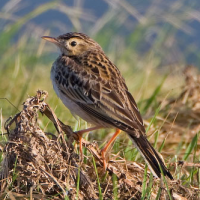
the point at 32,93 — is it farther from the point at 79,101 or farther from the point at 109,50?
the point at 79,101

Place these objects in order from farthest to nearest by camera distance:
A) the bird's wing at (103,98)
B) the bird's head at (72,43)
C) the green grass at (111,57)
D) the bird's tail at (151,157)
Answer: the green grass at (111,57) → the bird's head at (72,43) → the bird's wing at (103,98) → the bird's tail at (151,157)

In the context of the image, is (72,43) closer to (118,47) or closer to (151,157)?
(151,157)

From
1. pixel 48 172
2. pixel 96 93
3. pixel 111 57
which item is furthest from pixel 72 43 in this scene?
pixel 111 57

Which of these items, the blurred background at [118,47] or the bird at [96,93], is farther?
the blurred background at [118,47]

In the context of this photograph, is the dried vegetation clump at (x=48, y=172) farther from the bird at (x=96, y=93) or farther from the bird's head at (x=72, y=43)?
the bird's head at (x=72, y=43)

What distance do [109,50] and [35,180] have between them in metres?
7.21

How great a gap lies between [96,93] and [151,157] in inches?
43.8

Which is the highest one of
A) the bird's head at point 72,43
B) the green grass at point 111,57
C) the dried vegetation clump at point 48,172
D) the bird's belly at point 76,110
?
the green grass at point 111,57

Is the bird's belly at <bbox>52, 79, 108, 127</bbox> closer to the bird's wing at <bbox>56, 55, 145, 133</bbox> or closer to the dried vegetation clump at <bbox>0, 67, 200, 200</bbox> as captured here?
the bird's wing at <bbox>56, 55, 145, 133</bbox>

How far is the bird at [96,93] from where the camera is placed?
17.7 ft

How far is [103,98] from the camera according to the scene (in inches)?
232

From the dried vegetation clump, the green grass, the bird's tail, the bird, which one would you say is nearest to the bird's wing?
the bird

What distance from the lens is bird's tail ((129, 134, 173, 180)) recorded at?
4969 millimetres

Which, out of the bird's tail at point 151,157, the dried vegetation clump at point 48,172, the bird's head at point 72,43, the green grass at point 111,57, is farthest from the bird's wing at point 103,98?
the green grass at point 111,57
